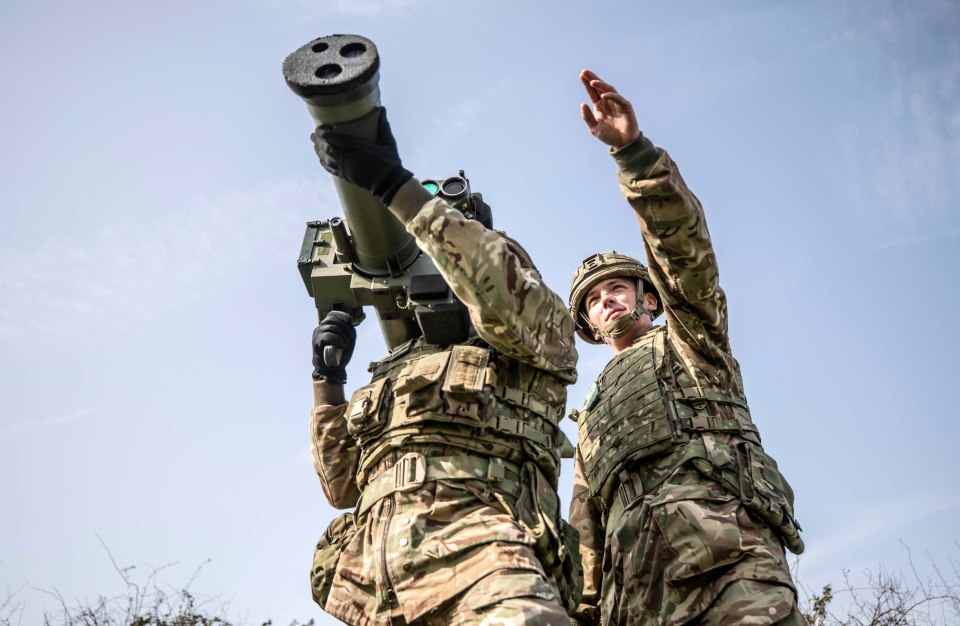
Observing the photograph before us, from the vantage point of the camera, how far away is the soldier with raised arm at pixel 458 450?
400 cm

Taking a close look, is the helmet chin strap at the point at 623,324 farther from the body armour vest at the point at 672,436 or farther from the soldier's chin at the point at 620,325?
the body armour vest at the point at 672,436

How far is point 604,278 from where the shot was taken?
6789 mm

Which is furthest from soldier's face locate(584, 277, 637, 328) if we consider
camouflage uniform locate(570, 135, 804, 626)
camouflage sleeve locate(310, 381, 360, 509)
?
camouflage sleeve locate(310, 381, 360, 509)

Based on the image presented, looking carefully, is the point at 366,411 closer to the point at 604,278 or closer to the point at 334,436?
the point at 334,436

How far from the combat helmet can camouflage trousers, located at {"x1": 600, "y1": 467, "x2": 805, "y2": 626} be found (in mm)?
1598

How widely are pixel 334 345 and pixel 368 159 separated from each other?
1180 millimetres

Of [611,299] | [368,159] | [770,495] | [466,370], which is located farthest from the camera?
[611,299]

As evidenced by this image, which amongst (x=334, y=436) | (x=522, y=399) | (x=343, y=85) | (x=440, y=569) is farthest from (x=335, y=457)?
(x=343, y=85)

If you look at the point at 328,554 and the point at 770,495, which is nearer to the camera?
the point at 328,554

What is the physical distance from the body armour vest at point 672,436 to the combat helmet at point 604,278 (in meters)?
0.54

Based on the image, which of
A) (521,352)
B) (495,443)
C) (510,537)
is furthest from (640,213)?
(510,537)

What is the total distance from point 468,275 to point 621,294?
2540mm

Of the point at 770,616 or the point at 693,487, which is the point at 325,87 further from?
the point at 770,616

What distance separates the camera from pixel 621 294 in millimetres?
6750
